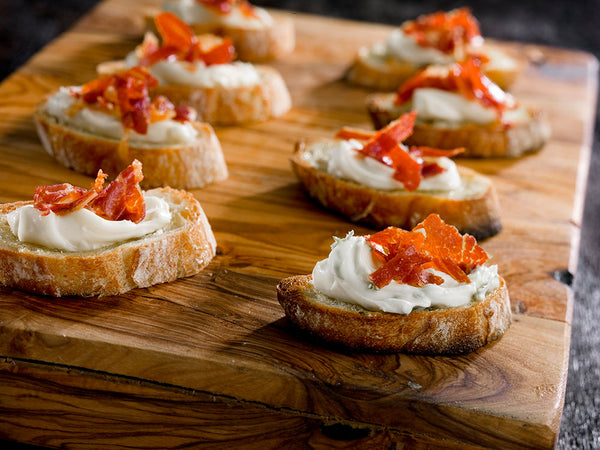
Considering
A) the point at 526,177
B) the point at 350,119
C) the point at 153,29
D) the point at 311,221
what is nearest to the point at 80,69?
the point at 153,29

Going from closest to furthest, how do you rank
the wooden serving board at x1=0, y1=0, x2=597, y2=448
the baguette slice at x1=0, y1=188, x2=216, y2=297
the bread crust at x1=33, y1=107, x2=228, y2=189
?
1. the wooden serving board at x1=0, y1=0, x2=597, y2=448
2. the baguette slice at x1=0, y1=188, x2=216, y2=297
3. the bread crust at x1=33, y1=107, x2=228, y2=189

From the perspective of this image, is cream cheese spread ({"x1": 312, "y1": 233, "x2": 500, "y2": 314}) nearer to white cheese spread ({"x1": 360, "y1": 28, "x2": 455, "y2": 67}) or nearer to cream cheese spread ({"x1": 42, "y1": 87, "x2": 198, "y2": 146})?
cream cheese spread ({"x1": 42, "y1": 87, "x2": 198, "y2": 146})

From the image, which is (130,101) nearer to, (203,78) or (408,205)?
(203,78)

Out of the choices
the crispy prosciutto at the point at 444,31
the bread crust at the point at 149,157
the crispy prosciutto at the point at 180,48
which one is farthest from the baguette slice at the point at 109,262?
the crispy prosciutto at the point at 444,31

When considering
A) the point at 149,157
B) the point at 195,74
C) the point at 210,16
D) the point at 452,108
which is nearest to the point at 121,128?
the point at 149,157

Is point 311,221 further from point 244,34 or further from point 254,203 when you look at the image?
point 244,34

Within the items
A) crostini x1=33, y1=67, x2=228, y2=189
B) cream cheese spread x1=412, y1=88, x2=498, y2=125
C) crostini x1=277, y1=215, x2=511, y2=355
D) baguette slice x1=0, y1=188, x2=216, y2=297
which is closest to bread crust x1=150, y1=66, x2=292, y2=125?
crostini x1=33, y1=67, x2=228, y2=189
